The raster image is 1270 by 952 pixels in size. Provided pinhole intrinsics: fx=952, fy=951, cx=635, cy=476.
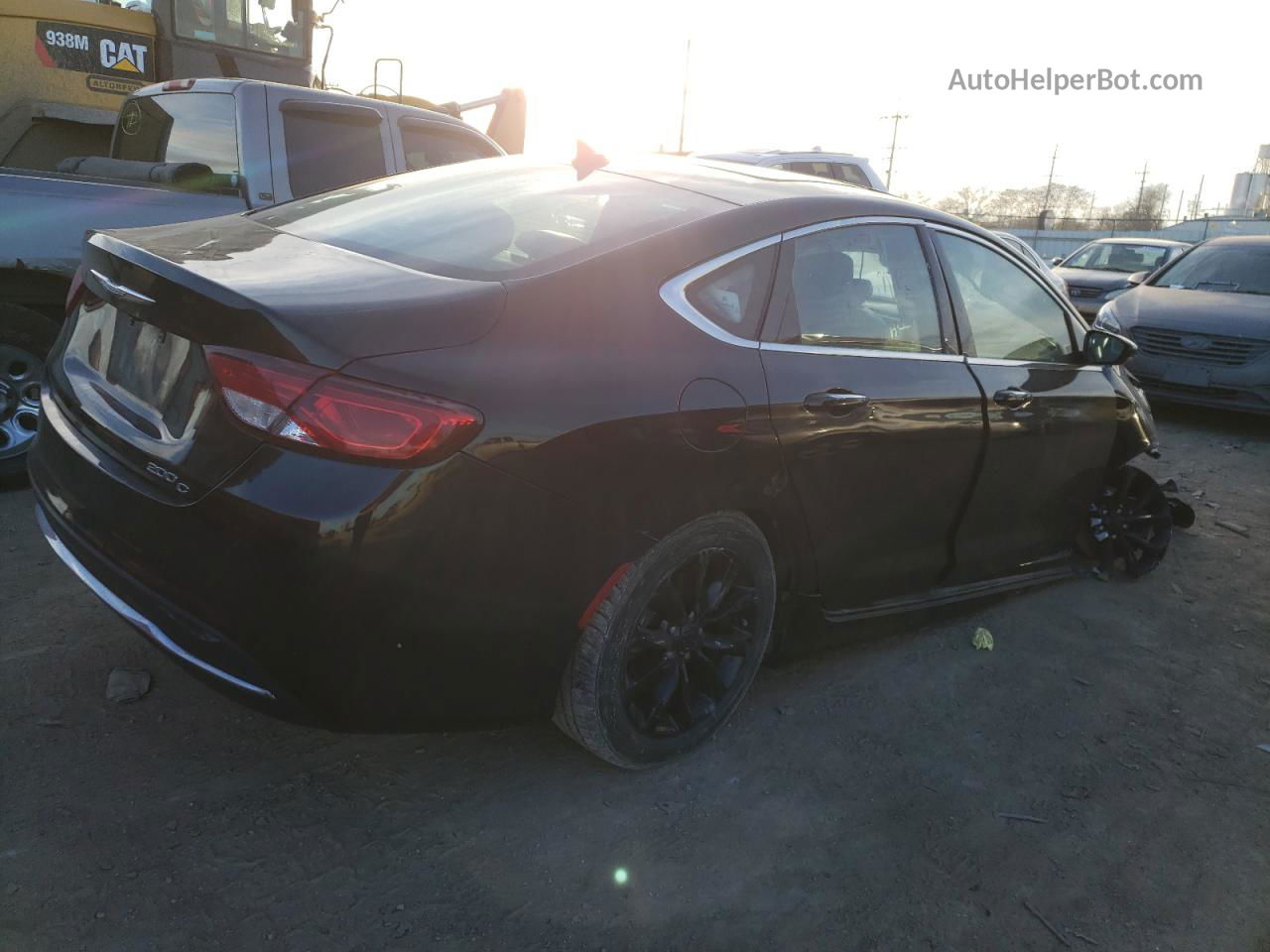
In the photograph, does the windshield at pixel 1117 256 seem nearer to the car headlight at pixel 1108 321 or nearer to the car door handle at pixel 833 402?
the car headlight at pixel 1108 321

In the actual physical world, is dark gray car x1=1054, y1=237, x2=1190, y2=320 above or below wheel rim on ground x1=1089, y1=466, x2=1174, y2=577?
above

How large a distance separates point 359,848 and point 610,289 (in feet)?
5.10

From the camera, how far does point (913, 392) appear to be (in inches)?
124

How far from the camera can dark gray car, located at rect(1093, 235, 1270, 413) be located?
793 centimetres

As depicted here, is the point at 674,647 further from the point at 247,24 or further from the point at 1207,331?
the point at 247,24

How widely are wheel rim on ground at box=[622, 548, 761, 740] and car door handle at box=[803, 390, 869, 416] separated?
0.51m

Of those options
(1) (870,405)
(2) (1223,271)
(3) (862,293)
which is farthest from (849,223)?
(2) (1223,271)

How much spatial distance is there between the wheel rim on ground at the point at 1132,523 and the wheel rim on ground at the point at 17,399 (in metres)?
5.17

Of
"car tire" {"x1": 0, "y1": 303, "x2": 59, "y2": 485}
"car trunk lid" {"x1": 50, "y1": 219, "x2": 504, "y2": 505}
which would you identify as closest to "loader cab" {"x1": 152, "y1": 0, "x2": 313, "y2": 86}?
"car tire" {"x1": 0, "y1": 303, "x2": 59, "y2": 485}

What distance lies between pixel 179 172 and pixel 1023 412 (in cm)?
435

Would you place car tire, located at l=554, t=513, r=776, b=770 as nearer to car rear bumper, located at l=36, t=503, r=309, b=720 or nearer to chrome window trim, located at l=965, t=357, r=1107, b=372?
car rear bumper, located at l=36, t=503, r=309, b=720

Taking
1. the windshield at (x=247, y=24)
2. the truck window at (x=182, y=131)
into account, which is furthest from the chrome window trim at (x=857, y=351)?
the windshield at (x=247, y=24)

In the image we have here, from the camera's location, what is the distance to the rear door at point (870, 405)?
2824 mm

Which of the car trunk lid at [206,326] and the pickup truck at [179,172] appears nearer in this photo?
the car trunk lid at [206,326]
